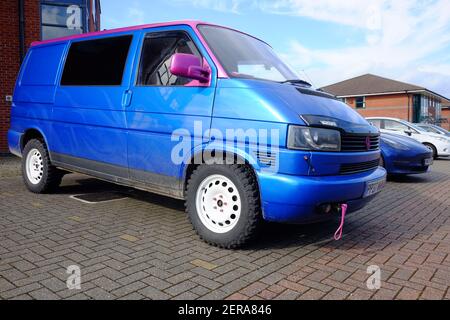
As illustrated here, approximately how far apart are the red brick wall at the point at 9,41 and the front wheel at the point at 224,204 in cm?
848

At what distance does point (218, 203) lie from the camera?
3.61 metres

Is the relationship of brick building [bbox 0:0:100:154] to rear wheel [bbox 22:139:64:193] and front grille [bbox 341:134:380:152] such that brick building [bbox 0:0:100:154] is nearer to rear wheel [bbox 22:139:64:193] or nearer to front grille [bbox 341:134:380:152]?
rear wheel [bbox 22:139:64:193]

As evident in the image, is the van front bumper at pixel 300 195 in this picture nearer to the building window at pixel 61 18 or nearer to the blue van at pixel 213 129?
the blue van at pixel 213 129

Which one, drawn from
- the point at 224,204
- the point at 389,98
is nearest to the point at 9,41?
the point at 224,204

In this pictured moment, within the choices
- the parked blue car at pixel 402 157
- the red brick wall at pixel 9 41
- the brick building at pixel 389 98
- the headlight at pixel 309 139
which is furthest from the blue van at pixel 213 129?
the brick building at pixel 389 98

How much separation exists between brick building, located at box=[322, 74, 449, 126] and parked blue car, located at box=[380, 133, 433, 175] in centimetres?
3099

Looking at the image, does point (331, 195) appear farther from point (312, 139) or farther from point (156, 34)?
point (156, 34)

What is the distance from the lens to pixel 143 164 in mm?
4156

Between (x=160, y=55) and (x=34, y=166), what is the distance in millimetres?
3025

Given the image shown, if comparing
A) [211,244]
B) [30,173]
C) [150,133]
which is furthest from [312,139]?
[30,173]

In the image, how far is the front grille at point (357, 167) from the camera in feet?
11.2
